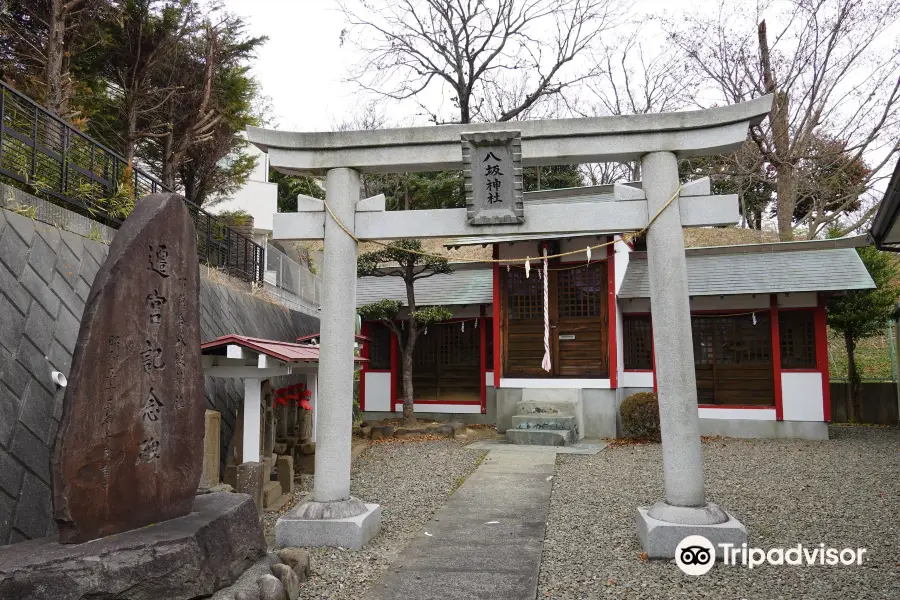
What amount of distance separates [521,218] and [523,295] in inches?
331

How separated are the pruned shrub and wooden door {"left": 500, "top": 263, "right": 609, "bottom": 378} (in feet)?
3.05

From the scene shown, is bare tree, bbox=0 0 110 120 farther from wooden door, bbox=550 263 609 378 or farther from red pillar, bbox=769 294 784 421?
red pillar, bbox=769 294 784 421

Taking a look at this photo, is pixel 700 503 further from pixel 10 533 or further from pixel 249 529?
pixel 10 533

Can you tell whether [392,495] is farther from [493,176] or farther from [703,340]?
[703,340]

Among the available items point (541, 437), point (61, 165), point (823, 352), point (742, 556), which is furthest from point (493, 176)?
point (823, 352)

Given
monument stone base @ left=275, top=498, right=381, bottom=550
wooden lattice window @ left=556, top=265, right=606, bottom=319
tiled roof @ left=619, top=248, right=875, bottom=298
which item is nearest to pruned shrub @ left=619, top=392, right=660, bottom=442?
wooden lattice window @ left=556, top=265, right=606, bottom=319

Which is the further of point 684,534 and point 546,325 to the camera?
point 546,325

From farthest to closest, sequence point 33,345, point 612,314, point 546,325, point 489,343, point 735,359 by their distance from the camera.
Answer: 1. point 489,343
2. point 735,359
3. point 612,314
4. point 546,325
5. point 33,345

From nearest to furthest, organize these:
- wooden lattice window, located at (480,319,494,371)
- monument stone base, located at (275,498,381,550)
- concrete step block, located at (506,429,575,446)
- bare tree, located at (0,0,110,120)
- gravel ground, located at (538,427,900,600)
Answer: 1. gravel ground, located at (538,427,900,600)
2. monument stone base, located at (275,498,381,550)
3. bare tree, located at (0,0,110,120)
4. concrete step block, located at (506,429,575,446)
5. wooden lattice window, located at (480,319,494,371)

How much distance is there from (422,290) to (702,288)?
736 cm

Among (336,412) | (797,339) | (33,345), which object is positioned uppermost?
(797,339)

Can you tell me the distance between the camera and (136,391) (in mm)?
4234

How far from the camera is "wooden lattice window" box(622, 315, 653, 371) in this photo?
14219 millimetres

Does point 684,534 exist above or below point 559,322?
below
